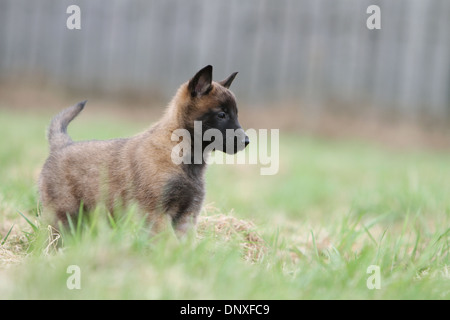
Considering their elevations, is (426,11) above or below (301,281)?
above

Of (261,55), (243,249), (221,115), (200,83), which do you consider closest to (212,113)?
(221,115)

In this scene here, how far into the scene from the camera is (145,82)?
10.3 metres

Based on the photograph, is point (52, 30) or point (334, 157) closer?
point (334, 157)

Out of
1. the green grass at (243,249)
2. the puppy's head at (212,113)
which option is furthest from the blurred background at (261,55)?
the puppy's head at (212,113)

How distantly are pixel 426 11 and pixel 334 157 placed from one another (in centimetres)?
373

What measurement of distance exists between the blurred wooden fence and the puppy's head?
648cm

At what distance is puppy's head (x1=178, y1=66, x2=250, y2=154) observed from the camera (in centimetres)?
349

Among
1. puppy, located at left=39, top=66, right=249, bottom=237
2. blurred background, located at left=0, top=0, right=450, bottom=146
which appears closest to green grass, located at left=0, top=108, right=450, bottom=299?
puppy, located at left=39, top=66, right=249, bottom=237

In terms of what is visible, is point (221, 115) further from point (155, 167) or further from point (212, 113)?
point (155, 167)

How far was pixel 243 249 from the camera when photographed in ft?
10.8

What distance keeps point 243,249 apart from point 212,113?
0.85 meters

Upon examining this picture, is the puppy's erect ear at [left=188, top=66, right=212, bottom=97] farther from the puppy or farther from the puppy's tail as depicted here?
the puppy's tail

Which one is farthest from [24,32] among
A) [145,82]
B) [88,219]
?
[88,219]
